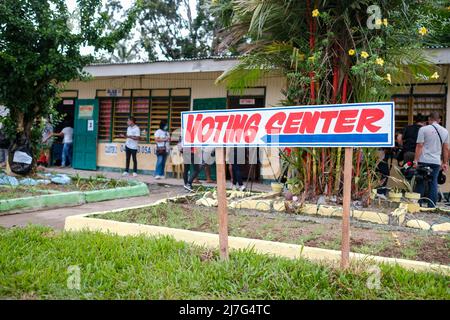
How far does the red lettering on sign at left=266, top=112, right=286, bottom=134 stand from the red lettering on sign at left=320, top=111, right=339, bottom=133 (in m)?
0.38

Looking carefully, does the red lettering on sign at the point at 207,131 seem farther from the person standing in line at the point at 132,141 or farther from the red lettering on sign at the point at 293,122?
the person standing in line at the point at 132,141

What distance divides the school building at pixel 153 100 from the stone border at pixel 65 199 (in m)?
3.35

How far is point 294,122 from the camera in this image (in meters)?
3.81

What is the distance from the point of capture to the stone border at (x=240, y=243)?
12.8 ft

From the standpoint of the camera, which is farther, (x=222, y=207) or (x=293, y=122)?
(x=222, y=207)

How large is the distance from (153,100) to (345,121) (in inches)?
413

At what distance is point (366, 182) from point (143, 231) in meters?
3.67

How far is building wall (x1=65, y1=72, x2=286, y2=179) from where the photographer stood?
1157 centimetres

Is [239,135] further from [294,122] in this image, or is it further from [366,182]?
[366,182]

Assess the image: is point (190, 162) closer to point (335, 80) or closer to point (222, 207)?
point (335, 80)

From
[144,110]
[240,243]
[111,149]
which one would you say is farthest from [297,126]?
Result: [111,149]

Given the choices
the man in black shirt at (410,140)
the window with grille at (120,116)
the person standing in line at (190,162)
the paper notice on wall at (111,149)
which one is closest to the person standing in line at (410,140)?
the man in black shirt at (410,140)

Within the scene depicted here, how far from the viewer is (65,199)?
25.4 ft

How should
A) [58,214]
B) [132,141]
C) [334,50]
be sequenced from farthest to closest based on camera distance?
[132,141] < [58,214] < [334,50]
